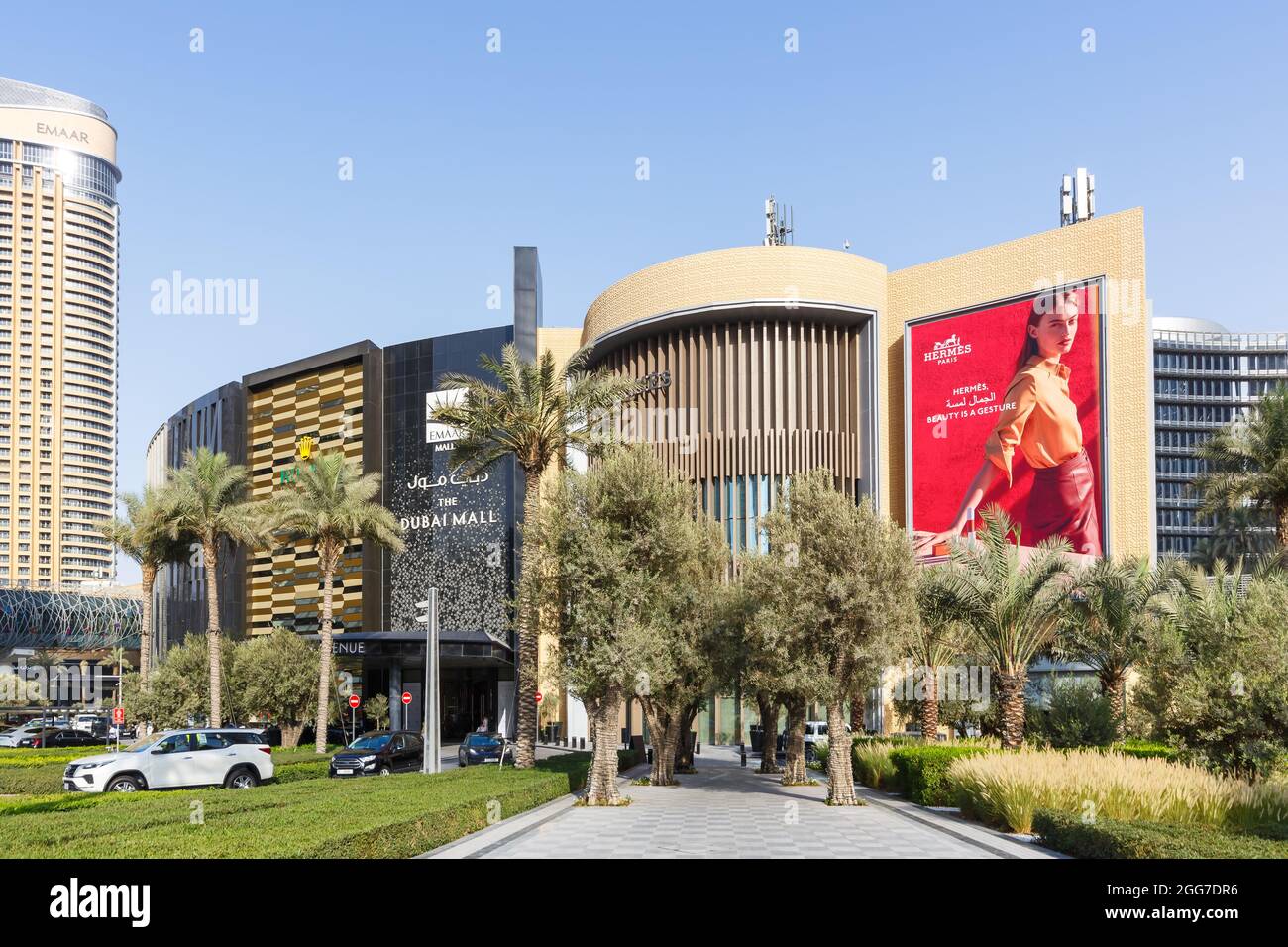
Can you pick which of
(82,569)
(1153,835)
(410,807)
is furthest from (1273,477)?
(82,569)

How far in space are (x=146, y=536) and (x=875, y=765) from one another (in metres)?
31.6

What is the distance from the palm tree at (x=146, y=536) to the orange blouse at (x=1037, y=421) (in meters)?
36.8

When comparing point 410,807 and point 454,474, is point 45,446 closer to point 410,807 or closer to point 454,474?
point 454,474

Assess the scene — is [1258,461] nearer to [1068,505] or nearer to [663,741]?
[1068,505]

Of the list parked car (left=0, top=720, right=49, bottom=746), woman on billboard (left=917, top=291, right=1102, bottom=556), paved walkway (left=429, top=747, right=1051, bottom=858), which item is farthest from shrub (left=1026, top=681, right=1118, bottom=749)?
parked car (left=0, top=720, right=49, bottom=746)

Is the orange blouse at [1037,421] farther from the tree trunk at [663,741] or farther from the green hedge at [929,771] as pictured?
the green hedge at [929,771]

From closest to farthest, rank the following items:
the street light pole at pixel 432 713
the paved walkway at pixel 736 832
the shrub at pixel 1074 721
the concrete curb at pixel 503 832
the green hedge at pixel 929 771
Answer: the concrete curb at pixel 503 832, the paved walkway at pixel 736 832, the green hedge at pixel 929 771, the shrub at pixel 1074 721, the street light pole at pixel 432 713

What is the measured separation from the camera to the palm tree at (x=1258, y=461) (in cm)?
3841

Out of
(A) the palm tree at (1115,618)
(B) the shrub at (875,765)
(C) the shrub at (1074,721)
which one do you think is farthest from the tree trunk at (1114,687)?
(B) the shrub at (875,765)

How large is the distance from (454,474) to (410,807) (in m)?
52.2

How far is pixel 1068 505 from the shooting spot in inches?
1927

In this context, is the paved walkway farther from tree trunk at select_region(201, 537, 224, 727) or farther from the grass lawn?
tree trunk at select_region(201, 537, 224, 727)

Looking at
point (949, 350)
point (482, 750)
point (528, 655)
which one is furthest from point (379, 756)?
point (949, 350)

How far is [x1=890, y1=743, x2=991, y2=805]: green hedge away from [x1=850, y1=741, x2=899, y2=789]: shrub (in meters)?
1.47
